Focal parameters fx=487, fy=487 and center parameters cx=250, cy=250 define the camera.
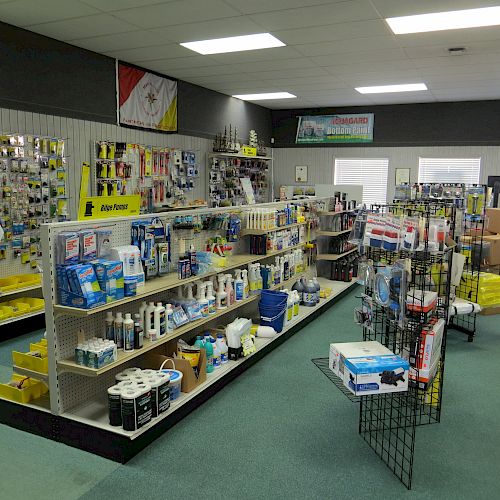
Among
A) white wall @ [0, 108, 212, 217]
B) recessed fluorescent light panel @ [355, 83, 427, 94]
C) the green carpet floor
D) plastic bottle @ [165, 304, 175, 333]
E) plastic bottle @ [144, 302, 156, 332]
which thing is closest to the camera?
the green carpet floor

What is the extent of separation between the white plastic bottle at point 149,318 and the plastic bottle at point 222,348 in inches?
30.2

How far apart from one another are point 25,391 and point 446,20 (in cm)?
493

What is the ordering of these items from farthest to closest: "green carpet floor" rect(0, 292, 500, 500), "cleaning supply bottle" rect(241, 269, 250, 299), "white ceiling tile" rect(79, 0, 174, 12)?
"cleaning supply bottle" rect(241, 269, 250, 299) → "white ceiling tile" rect(79, 0, 174, 12) → "green carpet floor" rect(0, 292, 500, 500)

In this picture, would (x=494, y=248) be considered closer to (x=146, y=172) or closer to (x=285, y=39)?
(x=285, y=39)

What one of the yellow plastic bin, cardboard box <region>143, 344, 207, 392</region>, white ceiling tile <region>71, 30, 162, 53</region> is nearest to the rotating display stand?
cardboard box <region>143, 344, 207, 392</region>

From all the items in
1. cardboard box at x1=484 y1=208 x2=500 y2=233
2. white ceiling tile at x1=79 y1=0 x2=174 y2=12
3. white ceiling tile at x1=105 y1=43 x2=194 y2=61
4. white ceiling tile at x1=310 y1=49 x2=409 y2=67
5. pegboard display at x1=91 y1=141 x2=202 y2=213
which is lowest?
cardboard box at x1=484 y1=208 x2=500 y2=233

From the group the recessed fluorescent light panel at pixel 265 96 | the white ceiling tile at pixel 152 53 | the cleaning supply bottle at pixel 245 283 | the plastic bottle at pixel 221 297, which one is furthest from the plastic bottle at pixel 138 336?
the recessed fluorescent light panel at pixel 265 96

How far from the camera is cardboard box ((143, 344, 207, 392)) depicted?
357 cm

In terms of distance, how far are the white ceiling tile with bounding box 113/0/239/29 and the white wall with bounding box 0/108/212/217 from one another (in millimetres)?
1567

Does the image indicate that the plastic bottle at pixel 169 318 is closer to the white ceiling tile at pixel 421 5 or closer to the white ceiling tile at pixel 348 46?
the white ceiling tile at pixel 421 5

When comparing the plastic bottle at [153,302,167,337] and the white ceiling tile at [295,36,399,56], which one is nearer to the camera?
the plastic bottle at [153,302,167,337]

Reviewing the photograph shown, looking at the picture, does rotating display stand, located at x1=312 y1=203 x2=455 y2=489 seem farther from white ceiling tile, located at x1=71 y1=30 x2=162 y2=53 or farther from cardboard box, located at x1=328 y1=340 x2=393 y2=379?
white ceiling tile, located at x1=71 y1=30 x2=162 y2=53

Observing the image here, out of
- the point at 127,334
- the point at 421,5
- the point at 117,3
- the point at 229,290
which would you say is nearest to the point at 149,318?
the point at 127,334

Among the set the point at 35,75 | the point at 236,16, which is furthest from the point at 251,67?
the point at 35,75
